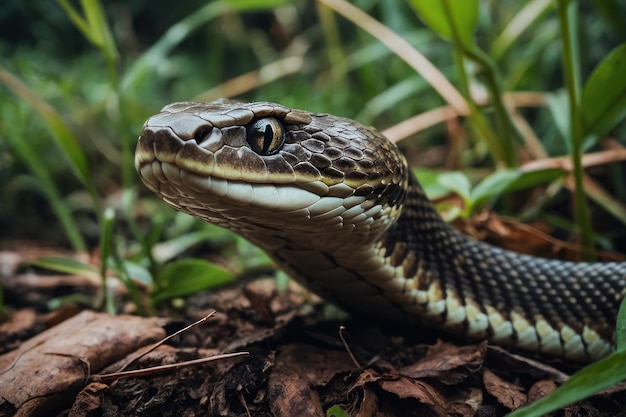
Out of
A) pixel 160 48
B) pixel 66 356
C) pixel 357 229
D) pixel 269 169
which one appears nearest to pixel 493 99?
pixel 357 229

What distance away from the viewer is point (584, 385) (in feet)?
5.05

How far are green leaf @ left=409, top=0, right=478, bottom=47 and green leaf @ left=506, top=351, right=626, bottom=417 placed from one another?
219 cm

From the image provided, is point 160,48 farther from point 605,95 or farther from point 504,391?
point 504,391

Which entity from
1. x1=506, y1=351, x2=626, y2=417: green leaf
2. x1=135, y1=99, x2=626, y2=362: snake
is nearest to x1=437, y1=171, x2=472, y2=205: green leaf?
x1=135, y1=99, x2=626, y2=362: snake

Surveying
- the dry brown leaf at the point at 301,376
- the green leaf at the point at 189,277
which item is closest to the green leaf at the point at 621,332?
the dry brown leaf at the point at 301,376

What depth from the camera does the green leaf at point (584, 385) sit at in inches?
59.7

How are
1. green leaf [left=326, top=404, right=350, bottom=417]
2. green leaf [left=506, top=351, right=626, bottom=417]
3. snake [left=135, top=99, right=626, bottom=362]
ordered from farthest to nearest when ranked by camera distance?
snake [left=135, top=99, right=626, bottom=362] → green leaf [left=326, top=404, right=350, bottom=417] → green leaf [left=506, top=351, right=626, bottom=417]

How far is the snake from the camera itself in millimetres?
1892

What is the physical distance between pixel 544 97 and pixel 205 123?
138 inches

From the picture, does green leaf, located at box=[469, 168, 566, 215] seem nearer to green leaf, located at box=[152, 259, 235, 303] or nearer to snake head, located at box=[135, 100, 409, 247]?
snake head, located at box=[135, 100, 409, 247]

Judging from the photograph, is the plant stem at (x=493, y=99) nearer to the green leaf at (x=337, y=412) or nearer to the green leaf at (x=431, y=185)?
the green leaf at (x=431, y=185)

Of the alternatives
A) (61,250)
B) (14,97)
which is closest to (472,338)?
(61,250)

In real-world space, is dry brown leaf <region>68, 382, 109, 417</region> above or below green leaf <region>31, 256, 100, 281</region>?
above

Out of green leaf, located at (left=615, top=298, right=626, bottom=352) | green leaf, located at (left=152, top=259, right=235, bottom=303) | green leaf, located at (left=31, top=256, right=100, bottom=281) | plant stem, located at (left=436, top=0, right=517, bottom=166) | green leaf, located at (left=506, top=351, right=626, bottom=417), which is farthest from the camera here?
plant stem, located at (left=436, top=0, right=517, bottom=166)
